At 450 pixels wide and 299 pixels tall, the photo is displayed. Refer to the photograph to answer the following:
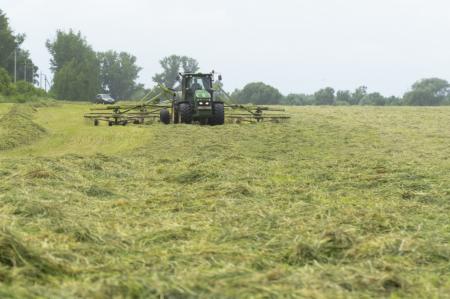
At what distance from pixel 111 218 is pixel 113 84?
105 metres

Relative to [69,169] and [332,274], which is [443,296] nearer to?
[332,274]

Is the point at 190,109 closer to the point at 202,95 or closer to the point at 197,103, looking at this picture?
the point at 197,103

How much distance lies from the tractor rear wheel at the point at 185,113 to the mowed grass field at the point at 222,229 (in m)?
9.38

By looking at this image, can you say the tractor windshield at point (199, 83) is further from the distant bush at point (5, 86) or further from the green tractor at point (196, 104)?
the distant bush at point (5, 86)

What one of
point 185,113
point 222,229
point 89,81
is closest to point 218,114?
point 185,113

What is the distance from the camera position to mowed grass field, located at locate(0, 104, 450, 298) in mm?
3503

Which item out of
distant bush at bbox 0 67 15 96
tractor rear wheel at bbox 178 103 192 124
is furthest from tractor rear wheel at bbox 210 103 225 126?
distant bush at bbox 0 67 15 96

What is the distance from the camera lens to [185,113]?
20.8 meters

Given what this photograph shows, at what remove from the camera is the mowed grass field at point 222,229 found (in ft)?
11.5

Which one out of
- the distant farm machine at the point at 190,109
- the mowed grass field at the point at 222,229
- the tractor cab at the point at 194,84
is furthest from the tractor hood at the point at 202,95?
the mowed grass field at the point at 222,229

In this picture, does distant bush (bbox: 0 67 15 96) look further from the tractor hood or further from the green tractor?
the tractor hood

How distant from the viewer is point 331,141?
16.1 meters

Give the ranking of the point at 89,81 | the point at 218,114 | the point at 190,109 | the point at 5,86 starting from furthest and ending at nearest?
1. the point at 89,81
2. the point at 5,86
3. the point at 190,109
4. the point at 218,114

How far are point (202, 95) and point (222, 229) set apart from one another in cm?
1628
